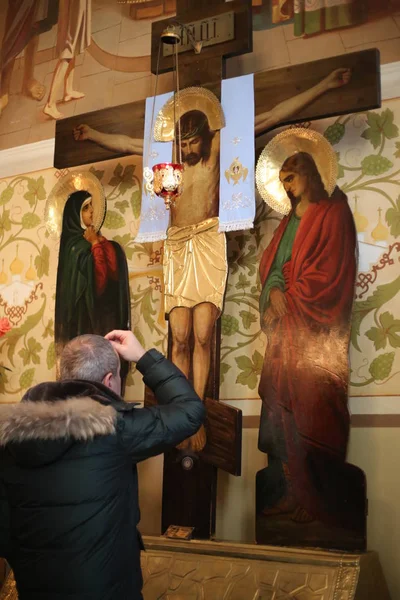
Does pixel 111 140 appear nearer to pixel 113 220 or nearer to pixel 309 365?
pixel 113 220

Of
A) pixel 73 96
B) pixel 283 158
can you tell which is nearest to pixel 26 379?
pixel 73 96

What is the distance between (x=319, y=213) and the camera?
4.93 m

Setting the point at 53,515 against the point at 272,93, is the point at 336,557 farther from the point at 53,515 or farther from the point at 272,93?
the point at 272,93

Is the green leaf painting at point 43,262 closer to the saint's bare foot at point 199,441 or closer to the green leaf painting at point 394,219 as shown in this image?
the saint's bare foot at point 199,441

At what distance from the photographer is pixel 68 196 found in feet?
19.3

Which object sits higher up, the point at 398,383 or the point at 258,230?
the point at 258,230

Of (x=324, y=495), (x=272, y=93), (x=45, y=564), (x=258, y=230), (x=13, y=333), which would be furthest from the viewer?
(x=13, y=333)

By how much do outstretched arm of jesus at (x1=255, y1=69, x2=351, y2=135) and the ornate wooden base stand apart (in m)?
2.65

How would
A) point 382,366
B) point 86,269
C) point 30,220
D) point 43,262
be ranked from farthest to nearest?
point 30,220
point 43,262
point 86,269
point 382,366

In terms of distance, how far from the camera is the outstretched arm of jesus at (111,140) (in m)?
5.57

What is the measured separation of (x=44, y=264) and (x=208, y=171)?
6.53 ft

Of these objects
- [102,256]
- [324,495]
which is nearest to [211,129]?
[102,256]

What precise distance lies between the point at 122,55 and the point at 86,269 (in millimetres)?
2093

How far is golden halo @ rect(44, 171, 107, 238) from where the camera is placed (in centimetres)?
573
